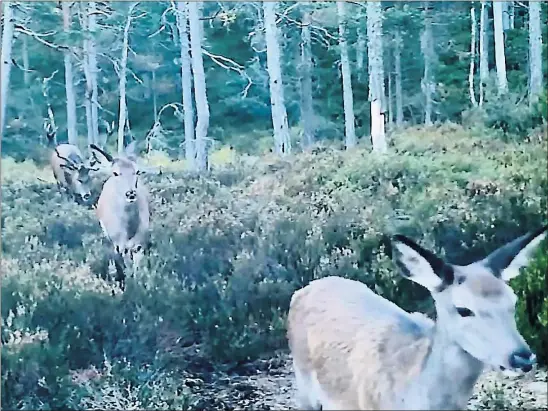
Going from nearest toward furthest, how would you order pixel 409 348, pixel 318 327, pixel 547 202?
pixel 409 348, pixel 318 327, pixel 547 202

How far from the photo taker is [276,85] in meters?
2.50

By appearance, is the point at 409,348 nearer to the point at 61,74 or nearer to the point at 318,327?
the point at 318,327

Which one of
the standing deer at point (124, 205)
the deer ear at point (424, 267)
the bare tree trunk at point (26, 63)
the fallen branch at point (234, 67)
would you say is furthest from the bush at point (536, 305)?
the bare tree trunk at point (26, 63)

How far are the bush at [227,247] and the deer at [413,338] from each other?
5.1 inches

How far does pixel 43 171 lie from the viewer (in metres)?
2.47

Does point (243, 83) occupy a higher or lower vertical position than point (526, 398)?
higher

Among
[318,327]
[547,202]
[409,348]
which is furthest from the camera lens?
[547,202]

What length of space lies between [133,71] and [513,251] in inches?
49.5

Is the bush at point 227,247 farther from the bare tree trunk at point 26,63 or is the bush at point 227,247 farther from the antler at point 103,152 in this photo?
the bare tree trunk at point 26,63

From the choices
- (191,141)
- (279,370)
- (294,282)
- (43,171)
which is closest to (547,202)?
(294,282)

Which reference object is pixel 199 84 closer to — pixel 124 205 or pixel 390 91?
pixel 124 205

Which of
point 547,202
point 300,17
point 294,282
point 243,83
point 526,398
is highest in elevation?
point 300,17

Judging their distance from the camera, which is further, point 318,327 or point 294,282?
point 294,282

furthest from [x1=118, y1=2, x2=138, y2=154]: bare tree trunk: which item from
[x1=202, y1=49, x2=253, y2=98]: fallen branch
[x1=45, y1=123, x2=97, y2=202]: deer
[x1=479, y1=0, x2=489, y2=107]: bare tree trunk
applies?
[x1=479, y1=0, x2=489, y2=107]: bare tree trunk
